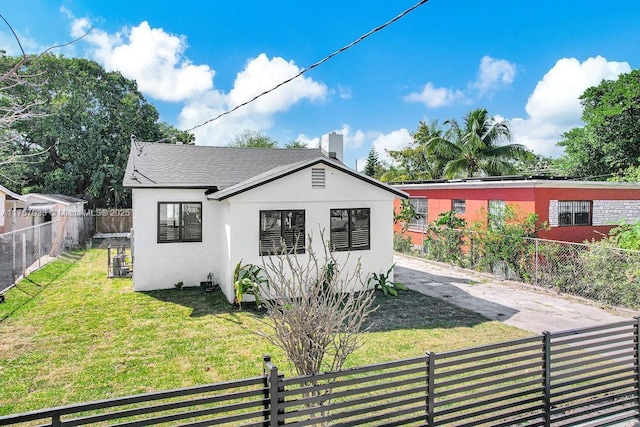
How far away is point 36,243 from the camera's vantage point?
46.4 ft

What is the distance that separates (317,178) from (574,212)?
10.5 meters

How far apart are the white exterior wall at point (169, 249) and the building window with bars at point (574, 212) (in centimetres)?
1216

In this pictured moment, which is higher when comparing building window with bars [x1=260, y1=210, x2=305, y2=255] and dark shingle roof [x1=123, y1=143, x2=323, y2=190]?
dark shingle roof [x1=123, y1=143, x2=323, y2=190]

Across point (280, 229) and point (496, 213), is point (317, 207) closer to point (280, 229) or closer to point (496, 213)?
point (280, 229)

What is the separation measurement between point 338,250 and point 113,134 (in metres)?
25.5

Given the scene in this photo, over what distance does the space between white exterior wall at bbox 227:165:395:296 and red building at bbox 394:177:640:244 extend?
17.9 ft

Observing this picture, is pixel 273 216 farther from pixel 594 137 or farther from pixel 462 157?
pixel 594 137

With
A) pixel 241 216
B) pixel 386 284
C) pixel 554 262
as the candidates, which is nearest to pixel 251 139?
pixel 241 216

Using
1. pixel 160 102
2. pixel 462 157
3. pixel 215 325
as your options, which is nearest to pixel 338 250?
pixel 215 325

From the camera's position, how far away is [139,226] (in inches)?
441

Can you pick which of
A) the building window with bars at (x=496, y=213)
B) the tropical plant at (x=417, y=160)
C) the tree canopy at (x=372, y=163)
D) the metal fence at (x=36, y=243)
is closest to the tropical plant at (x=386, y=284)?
the building window with bars at (x=496, y=213)

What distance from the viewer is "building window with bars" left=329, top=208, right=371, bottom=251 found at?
11.0 m

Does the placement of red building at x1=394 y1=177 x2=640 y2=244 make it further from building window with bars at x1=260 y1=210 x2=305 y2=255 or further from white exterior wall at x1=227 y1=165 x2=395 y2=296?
building window with bars at x1=260 y1=210 x2=305 y2=255

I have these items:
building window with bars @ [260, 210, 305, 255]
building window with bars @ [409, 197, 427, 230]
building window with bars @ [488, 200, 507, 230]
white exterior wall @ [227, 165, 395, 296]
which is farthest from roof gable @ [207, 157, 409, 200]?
building window with bars @ [409, 197, 427, 230]
